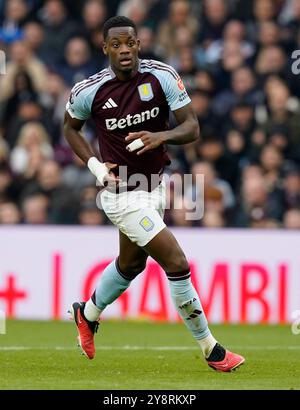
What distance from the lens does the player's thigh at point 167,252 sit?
8.62m

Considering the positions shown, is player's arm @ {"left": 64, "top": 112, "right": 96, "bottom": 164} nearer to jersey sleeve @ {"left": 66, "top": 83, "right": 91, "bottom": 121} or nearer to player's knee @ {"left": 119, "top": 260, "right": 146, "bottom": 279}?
jersey sleeve @ {"left": 66, "top": 83, "right": 91, "bottom": 121}

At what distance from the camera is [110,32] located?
28.8 ft

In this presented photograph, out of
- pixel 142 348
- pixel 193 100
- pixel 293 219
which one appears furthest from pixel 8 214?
pixel 142 348

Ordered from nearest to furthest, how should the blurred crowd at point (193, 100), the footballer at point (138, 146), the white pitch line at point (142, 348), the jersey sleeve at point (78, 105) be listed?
the footballer at point (138, 146)
the jersey sleeve at point (78, 105)
the white pitch line at point (142, 348)
the blurred crowd at point (193, 100)

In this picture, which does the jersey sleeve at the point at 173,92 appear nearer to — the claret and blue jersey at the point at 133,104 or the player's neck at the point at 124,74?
the claret and blue jersey at the point at 133,104

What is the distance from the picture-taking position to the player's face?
8.72 meters

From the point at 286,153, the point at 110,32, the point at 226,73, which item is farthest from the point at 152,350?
the point at 226,73

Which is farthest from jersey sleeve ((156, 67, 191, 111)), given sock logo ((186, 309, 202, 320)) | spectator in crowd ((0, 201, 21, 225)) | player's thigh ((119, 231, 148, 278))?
spectator in crowd ((0, 201, 21, 225))

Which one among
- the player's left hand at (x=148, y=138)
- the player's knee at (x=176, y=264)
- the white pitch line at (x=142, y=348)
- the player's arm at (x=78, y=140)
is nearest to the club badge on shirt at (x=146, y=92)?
the player's left hand at (x=148, y=138)

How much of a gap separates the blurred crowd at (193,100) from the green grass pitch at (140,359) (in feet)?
6.53

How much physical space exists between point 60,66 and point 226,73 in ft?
8.01

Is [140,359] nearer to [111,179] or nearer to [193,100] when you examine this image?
[111,179]
